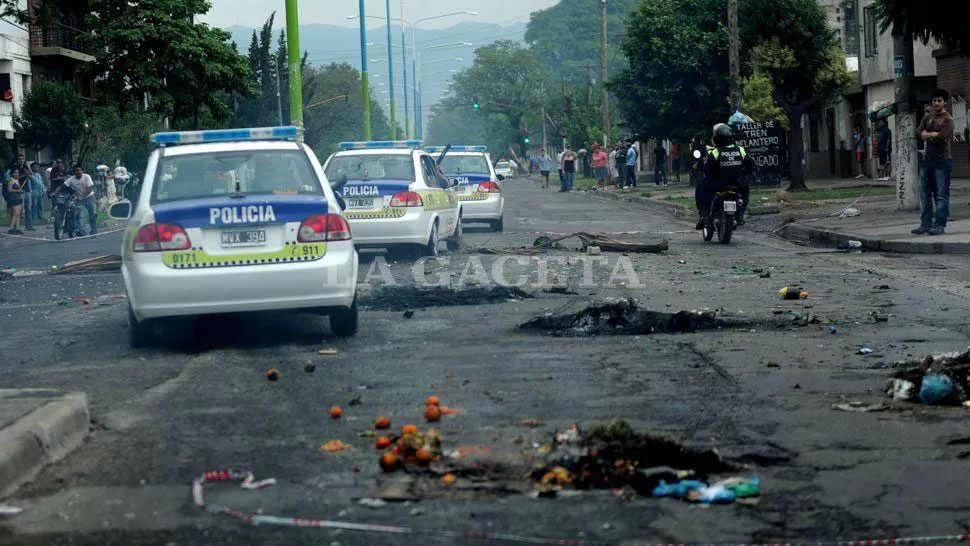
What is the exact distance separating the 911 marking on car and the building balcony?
4801 centimetres

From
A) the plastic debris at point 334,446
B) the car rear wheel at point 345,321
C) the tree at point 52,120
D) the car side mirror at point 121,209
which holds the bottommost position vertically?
the plastic debris at point 334,446

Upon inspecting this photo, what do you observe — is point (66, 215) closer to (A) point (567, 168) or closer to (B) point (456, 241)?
(B) point (456, 241)

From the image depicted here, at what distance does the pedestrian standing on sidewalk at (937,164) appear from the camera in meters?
Answer: 18.0

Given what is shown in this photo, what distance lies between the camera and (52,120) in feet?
156

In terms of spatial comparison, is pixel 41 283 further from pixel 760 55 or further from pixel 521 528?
pixel 760 55

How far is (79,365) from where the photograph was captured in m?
9.34

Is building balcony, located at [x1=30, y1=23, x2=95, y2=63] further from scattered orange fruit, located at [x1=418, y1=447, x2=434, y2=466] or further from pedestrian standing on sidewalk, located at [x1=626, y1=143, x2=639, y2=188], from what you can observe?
scattered orange fruit, located at [x1=418, y1=447, x2=434, y2=466]

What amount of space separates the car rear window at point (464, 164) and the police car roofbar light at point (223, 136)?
13727 millimetres

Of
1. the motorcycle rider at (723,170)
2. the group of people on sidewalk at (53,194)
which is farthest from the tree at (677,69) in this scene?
the motorcycle rider at (723,170)

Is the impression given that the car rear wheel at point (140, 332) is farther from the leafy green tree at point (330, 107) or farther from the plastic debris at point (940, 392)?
the leafy green tree at point (330, 107)

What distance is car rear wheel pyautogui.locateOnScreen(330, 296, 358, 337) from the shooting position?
33.4 feet

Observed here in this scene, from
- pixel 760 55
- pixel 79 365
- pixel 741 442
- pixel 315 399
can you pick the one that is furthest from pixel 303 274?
pixel 760 55

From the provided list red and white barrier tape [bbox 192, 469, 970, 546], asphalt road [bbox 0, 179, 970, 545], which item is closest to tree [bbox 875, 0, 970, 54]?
asphalt road [bbox 0, 179, 970, 545]

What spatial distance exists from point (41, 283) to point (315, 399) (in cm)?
1009
